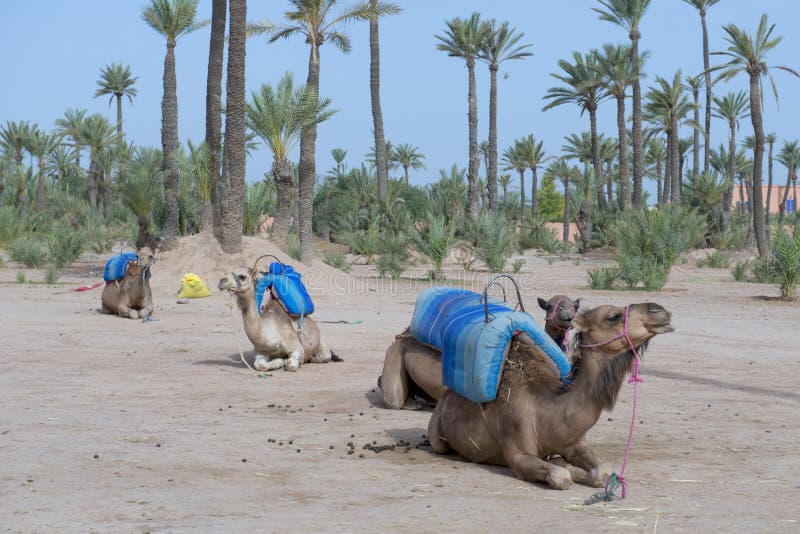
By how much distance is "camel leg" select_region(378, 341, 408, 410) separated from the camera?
8.70m

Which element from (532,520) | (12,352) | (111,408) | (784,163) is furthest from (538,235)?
(784,163)

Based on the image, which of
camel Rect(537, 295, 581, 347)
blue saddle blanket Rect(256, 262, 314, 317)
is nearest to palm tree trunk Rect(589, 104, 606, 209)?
blue saddle blanket Rect(256, 262, 314, 317)

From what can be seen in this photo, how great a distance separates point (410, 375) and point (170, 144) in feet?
73.7

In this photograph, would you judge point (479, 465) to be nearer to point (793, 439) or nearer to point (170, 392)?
point (793, 439)

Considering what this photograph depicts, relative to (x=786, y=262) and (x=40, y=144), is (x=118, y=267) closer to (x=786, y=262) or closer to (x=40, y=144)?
(x=786, y=262)

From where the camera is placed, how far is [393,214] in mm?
43031

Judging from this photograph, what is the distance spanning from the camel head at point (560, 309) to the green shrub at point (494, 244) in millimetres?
22553

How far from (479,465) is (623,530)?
67.7 inches

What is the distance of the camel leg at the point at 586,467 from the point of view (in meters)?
5.93

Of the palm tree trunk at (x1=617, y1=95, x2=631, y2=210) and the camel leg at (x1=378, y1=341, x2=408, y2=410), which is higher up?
the palm tree trunk at (x1=617, y1=95, x2=631, y2=210)

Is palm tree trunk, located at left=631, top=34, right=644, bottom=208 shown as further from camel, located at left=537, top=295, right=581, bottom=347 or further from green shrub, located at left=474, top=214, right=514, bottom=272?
camel, located at left=537, top=295, right=581, bottom=347

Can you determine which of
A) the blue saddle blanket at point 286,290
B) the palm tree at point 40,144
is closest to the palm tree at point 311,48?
Answer: the blue saddle blanket at point 286,290

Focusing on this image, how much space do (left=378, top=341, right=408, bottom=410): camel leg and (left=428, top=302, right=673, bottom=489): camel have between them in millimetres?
1720

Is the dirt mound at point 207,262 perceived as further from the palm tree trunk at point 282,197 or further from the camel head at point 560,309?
the camel head at point 560,309
